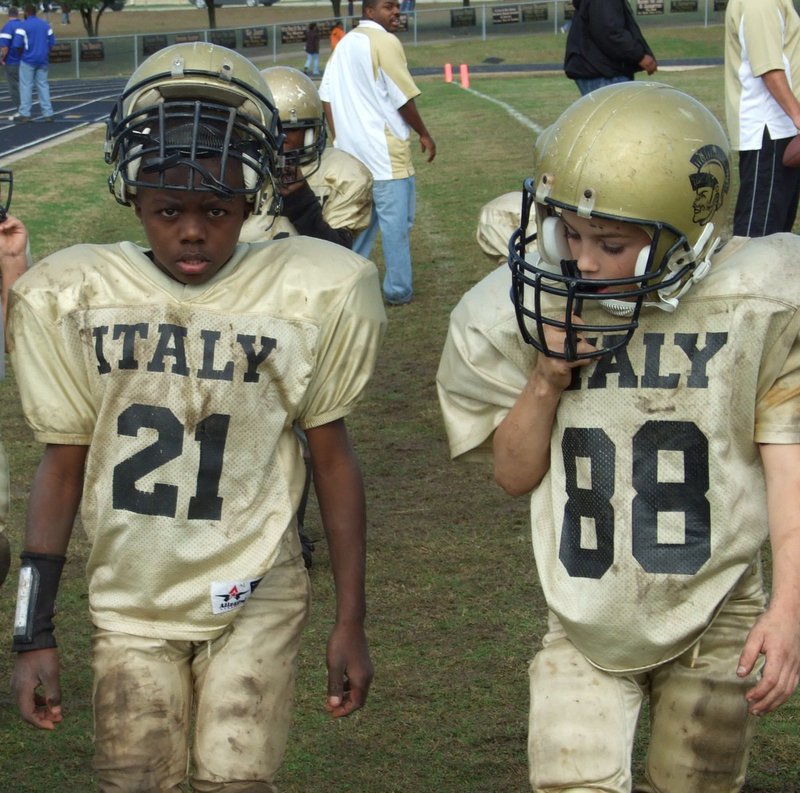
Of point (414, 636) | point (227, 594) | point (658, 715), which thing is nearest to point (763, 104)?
point (414, 636)

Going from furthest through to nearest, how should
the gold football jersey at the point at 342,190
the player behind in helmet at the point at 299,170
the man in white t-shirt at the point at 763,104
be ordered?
1. the man in white t-shirt at the point at 763,104
2. the gold football jersey at the point at 342,190
3. the player behind in helmet at the point at 299,170

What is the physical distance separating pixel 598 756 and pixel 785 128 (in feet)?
19.4

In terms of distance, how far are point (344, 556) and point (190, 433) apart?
0.45m

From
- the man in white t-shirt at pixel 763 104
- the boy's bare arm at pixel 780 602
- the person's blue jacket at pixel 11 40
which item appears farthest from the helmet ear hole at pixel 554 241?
the person's blue jacket at pixel 11 40

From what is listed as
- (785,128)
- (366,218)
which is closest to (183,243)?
(366,218)

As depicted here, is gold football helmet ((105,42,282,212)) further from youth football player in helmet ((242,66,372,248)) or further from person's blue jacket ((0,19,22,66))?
person's blue jacket ((0,19,22,66))

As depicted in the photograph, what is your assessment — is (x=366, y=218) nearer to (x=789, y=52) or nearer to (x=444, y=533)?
(x=444, y=533)

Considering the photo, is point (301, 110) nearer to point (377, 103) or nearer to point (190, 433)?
point (190, 433)

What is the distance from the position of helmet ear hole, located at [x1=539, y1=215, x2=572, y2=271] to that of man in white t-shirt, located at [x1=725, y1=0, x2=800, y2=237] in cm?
536

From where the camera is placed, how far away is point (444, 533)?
5.99 meters

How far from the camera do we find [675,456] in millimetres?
2975

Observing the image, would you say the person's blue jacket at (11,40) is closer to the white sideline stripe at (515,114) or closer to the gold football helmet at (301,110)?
the white sideline stripe at (515,114)

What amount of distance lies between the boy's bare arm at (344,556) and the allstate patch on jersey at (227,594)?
22cm

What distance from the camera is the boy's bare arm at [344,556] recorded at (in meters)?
3.10
